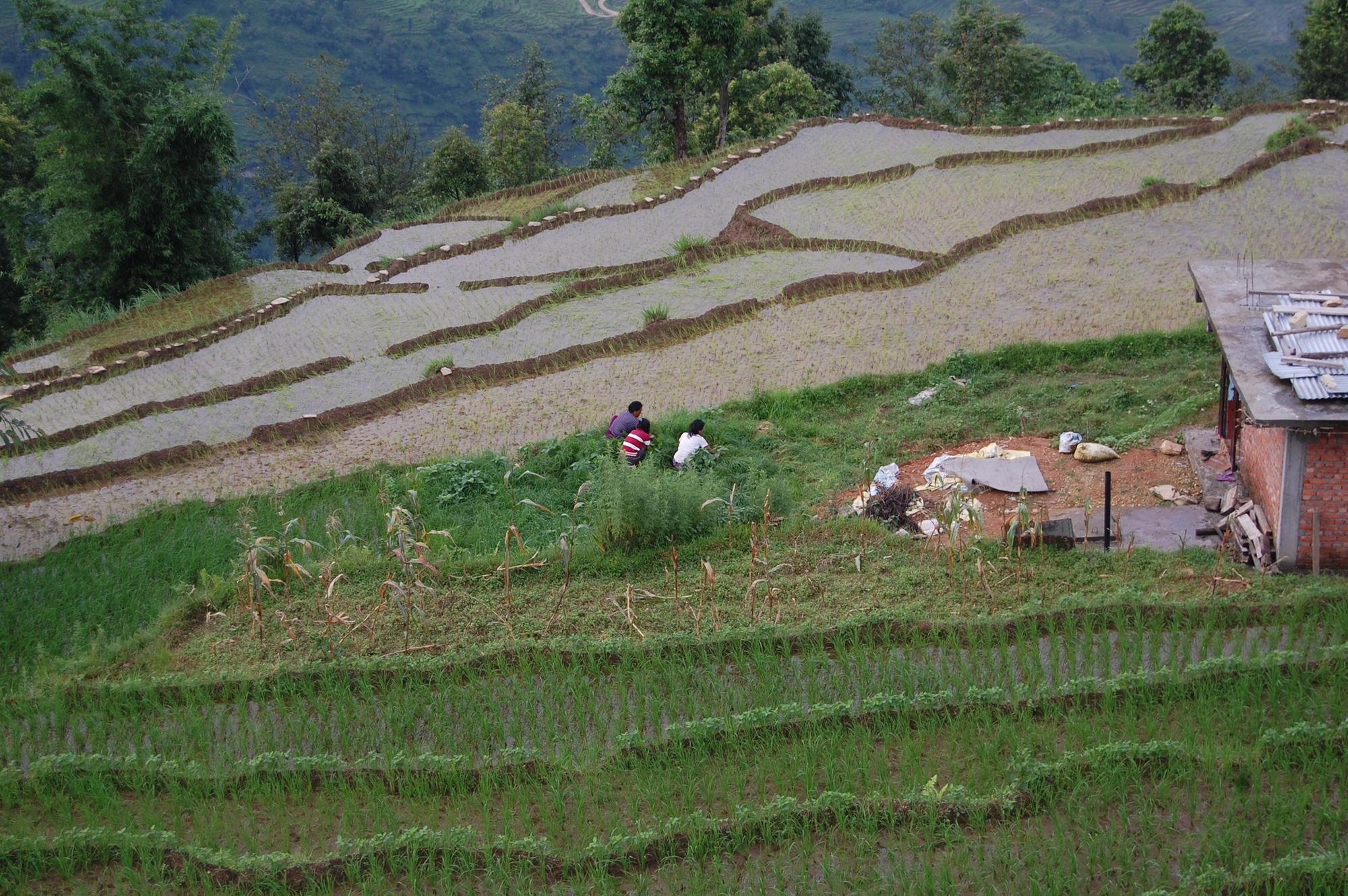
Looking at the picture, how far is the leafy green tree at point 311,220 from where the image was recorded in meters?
26.3

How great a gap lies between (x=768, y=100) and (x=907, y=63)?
12.1 metres

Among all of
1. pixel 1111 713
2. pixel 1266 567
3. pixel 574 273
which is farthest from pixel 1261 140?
pixel 1111 713

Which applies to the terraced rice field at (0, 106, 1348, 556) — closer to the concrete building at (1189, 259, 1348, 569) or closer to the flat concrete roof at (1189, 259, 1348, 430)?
the flat concrete roof at (1189, 259, 1348, 430)

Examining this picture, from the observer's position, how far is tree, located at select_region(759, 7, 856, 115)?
3438cm

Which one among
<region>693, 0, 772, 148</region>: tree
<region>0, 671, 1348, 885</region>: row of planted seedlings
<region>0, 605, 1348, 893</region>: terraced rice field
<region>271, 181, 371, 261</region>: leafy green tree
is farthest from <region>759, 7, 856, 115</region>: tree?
<region>0, 671, 1348, 885</region>: row of planted seedlings

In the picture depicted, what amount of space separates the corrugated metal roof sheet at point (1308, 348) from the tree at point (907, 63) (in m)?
31.7

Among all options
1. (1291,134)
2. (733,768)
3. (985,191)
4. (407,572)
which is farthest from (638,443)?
(1291,134)

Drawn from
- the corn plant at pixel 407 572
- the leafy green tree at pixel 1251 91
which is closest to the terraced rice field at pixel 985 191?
the corn plant at pixel 407 572

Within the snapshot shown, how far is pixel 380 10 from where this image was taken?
69.0 meters

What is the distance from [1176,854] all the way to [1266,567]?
3203 millimetres

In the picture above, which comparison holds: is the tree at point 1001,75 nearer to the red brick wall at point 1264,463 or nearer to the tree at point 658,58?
the tree at point 658,58

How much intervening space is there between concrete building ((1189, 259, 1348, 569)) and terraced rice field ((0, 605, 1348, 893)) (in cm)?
89

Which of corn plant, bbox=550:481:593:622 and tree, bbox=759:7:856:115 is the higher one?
tree, bbox=759:7:856:115

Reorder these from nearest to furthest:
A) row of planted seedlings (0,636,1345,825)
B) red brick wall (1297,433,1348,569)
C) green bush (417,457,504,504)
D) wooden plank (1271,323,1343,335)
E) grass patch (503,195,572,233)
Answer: row of planted seedlings (0,636,1345,825) < red brick wall (1297,433,1348,569) < wooden plank (1271,323,1343,335) < green bush (417,457,504,504) < grass patch (503,195,572,233)
